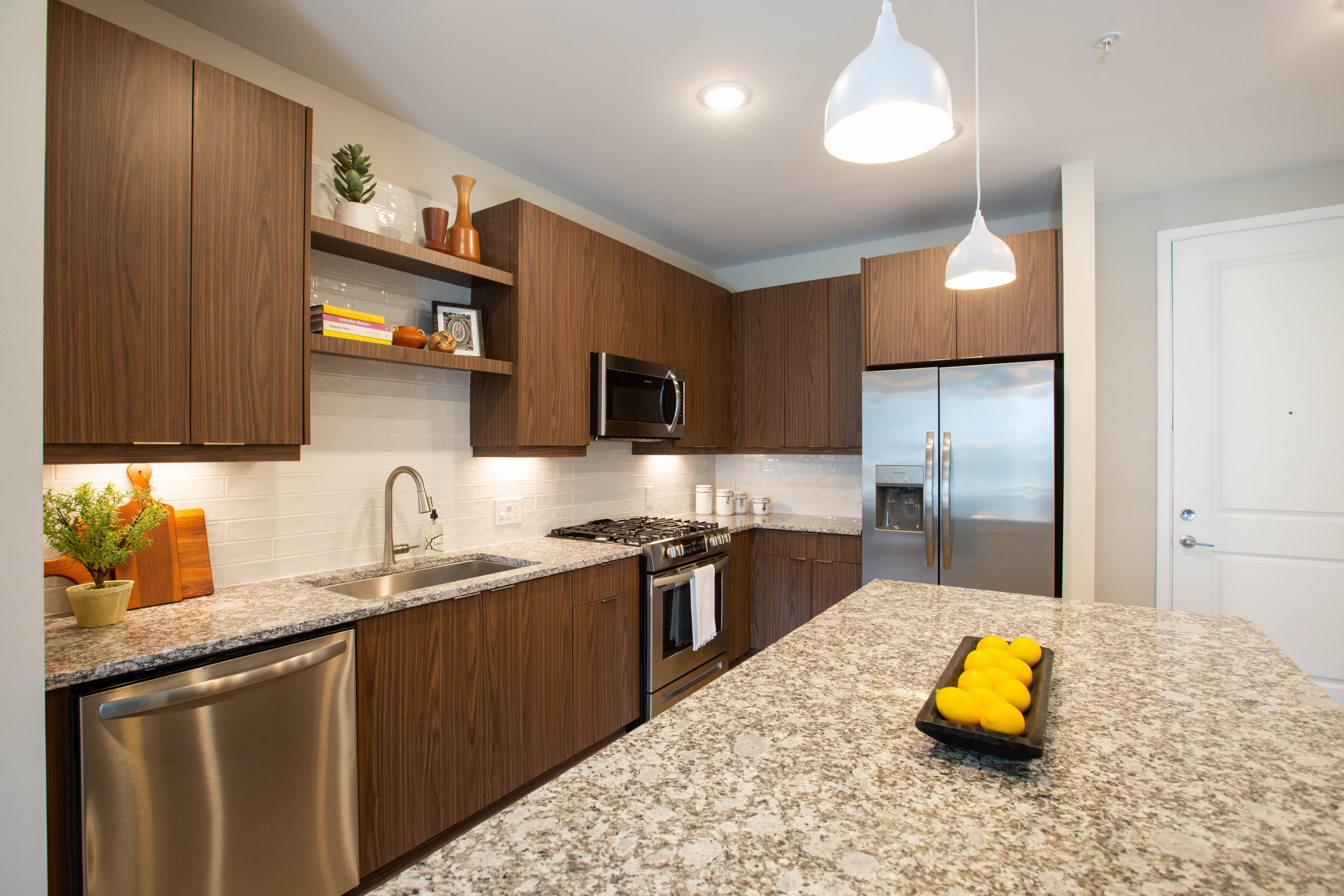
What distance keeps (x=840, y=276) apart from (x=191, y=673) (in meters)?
3.73

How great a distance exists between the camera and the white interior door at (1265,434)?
2807 millimetres

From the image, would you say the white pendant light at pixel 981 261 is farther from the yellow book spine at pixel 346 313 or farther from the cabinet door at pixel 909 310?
the yellow book spine at pixel 346 313

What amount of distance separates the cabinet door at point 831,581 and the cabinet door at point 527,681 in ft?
5.34

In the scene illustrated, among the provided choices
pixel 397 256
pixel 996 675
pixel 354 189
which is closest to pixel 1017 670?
pixel 996 675

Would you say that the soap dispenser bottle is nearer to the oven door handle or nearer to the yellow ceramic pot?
the oven door handle

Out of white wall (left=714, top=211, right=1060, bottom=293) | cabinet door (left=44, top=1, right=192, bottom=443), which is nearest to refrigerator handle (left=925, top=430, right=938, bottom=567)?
white wall (left=714, top=211, right=1060, bottom=293)

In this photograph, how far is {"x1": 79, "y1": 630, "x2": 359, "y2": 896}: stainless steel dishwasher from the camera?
4.17 feet

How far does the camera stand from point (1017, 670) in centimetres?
102

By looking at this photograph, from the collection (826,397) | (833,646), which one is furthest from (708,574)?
(833,646)

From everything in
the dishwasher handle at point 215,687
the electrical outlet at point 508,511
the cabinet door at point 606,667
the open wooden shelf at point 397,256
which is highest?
the open wooden shelf at point 397,256

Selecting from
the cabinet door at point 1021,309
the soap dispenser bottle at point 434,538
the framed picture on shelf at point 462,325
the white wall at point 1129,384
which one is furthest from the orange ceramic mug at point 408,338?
the white wall at point 1129,384

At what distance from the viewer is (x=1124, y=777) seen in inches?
32.8

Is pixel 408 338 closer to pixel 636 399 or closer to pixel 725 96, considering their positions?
pixel 636 399

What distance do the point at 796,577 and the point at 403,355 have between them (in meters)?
2.51
